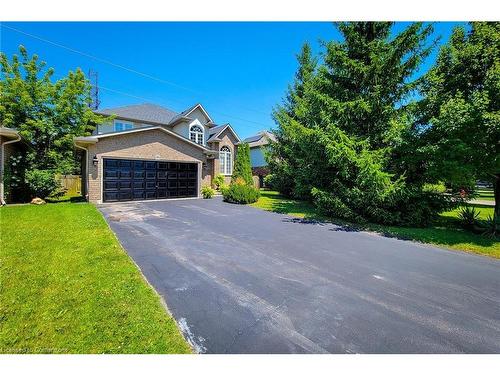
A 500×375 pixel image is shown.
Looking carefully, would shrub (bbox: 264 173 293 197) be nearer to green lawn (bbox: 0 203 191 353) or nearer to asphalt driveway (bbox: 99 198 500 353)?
asphalt driveway (bbox: 99 198 500 353)

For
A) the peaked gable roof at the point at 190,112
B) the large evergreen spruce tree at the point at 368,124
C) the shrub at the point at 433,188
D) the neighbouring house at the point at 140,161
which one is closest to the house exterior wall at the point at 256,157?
the peaked gable roof at the point at 190,112

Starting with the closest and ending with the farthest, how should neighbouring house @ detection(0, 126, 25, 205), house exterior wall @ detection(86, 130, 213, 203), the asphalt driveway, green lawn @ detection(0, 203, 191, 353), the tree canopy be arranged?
green lawn @ detection(0, 203, 191, 353) → the asphalt driveway → neighbouring house @ detection(0, 126, 25, 205) → house exterior wall @ detection(86, 130, 213, 203) → the tree canopy

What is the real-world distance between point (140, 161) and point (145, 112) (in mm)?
9683

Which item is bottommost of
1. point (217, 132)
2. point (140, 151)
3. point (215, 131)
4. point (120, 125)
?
point (140, 151)

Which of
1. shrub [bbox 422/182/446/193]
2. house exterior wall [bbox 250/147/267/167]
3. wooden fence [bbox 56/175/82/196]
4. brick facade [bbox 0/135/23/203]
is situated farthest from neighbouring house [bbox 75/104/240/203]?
shrub [bbox 422/182/446/193]

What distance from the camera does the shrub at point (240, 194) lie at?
14637 millimetres

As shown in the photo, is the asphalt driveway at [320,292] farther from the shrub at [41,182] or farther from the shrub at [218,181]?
the shrub at [218,181]

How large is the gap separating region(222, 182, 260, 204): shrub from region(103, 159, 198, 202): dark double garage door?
334cm

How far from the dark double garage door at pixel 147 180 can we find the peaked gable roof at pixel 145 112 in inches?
300

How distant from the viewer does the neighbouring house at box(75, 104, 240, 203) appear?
13109 millimetres

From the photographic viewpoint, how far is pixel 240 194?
14.7 metres

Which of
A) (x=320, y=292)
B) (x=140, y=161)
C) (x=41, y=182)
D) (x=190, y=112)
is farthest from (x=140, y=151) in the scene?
(x=320, y=292)

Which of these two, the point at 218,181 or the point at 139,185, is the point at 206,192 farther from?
the point at 139,185
